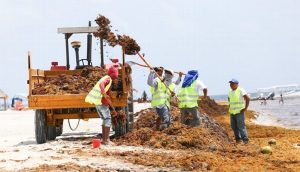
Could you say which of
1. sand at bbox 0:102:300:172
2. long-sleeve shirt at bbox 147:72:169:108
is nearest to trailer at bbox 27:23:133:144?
long-sleeve shirt at bbox 147:72:169:108

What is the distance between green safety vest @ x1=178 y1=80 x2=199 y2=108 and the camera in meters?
14.0

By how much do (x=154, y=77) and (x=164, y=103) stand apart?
2.44 ft

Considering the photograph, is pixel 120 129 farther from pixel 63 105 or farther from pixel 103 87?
pixel 103 87

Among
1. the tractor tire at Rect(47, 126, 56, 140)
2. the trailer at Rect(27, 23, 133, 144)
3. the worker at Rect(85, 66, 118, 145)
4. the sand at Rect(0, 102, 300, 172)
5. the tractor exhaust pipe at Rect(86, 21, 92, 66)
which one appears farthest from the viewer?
the tractor exhaust pipe at Rect(86, 21, 92, 66)

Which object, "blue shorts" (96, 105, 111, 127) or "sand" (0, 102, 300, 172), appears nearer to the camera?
"sand" (0, 102, 300, 172)

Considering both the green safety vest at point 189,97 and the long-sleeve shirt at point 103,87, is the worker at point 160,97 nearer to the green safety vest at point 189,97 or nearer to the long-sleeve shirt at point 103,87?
the green safety vest at point 189,97

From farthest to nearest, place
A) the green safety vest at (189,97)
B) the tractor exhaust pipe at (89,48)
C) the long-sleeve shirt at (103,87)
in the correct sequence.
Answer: the tractor exhaust pipe at (89,48) < the green safety vest at (189,97) < the long-sleeve shirt at (103,87)

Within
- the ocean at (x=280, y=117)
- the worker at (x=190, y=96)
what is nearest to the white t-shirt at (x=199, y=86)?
the worker at (x=190, y=96)

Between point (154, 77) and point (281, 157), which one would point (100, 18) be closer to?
point (154, 77)

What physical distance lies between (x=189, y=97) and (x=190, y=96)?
4 centimetres

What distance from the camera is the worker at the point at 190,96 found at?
45.9 ft

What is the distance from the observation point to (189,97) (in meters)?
14.0

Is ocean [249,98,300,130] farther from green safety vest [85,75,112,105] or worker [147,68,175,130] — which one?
green safety vest [85,75,112,105]

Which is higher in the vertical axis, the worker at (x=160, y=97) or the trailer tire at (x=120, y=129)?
the worker at (x=160, y=97)
